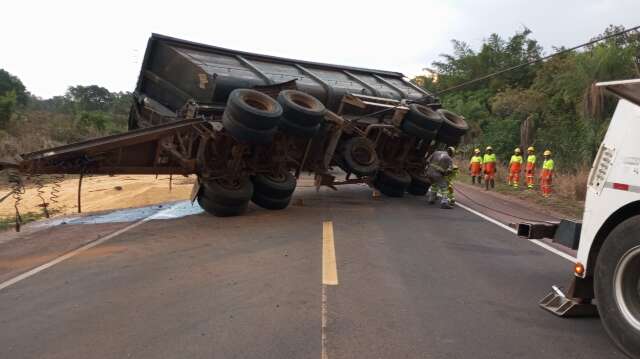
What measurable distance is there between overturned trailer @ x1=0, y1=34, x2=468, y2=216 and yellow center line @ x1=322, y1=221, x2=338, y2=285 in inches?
83.7

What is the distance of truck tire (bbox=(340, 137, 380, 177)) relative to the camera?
1243 centimetres

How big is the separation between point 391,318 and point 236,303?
1364 mm

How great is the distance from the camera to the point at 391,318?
4.46m

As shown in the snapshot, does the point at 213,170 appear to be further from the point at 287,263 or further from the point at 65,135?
the point at 65,135

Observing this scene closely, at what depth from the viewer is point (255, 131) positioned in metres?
9.28

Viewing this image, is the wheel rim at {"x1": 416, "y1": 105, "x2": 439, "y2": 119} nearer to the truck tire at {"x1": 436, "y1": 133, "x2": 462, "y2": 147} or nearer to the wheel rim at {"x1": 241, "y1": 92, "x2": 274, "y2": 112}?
the truck tire at {"x1": 436, "y1": 133, "x2": 462, "y2": 147}

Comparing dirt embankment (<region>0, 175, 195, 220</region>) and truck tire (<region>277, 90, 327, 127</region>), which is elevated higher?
truck tire (<region>277, 90, 327, 127</region>)

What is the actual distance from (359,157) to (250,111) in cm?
423

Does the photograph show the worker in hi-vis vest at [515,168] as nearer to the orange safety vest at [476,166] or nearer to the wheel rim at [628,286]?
the orange safety vest at [476,166]

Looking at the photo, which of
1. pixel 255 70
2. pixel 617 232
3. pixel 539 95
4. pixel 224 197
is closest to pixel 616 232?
pixel 617 232

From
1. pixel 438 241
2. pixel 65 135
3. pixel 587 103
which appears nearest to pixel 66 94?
pixel 65 135

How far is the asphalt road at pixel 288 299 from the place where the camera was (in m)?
3.88

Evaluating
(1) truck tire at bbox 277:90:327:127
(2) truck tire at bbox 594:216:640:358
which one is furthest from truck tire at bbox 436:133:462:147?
(2) truck tire at bbox 594:216:640:358

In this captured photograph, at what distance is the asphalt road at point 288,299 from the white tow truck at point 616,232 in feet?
0.90
